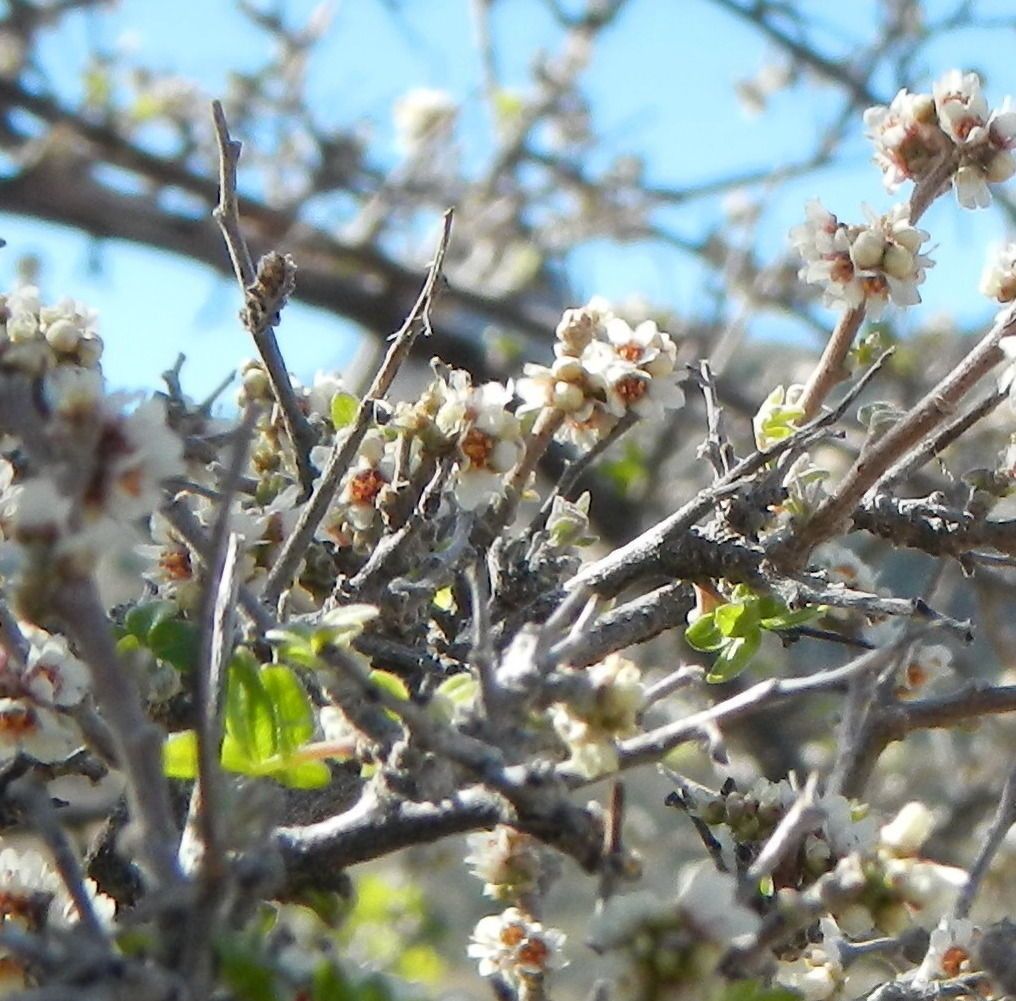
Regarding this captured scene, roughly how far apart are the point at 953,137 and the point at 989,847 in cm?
70

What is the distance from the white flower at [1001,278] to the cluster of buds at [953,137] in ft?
0.22

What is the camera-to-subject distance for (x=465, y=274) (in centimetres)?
574

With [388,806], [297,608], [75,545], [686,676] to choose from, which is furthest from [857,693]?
[75,545]

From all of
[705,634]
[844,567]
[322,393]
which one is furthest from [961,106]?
[322,393]

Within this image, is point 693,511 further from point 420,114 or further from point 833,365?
point 420,114

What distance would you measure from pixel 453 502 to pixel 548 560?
0.10 m

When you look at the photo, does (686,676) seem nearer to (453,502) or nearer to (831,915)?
(831,915)

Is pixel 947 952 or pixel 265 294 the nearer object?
pixel 947 952

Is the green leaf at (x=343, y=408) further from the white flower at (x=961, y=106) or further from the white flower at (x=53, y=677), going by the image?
the white flower at (x=961, y=106)

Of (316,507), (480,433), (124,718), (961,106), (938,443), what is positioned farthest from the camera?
(961,106)

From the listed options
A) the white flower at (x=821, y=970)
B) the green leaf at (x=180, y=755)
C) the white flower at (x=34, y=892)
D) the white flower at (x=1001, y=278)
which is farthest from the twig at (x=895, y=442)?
the white flower at (x=34, y=892)

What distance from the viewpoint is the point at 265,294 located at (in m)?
1.34

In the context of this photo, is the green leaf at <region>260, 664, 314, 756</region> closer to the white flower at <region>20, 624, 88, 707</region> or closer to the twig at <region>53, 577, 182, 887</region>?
the white flower at <region>20, 624, 88, 707</region>

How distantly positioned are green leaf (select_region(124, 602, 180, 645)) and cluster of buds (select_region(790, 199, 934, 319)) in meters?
0.68
